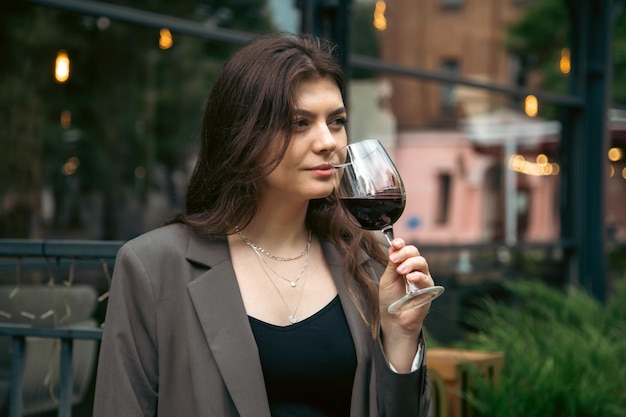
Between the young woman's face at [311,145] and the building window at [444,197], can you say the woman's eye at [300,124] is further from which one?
A: the building window at [444,197]

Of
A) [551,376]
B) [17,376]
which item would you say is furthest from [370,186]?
[551,376]

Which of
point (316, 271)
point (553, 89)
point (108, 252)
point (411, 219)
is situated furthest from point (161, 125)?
point (316, 271)

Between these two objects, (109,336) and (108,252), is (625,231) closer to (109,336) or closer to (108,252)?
(108,252)

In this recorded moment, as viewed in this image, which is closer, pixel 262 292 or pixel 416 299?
pixel 416 299

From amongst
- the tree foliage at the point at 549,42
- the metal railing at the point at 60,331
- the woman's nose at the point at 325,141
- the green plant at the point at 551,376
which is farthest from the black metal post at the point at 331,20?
the tree foliage at the point at 549,42

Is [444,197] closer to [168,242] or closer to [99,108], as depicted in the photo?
[99,108]

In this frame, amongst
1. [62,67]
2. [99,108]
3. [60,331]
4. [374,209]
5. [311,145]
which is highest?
[62,67]

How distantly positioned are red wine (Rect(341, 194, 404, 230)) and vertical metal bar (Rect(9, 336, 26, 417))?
1329 mm

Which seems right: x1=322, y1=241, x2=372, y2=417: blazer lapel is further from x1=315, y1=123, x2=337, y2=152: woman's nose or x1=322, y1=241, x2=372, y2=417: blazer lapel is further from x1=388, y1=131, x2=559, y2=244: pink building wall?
x1=388, y1=131, x2=559, y2=244: pink building wall

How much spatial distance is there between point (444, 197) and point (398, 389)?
8.60m

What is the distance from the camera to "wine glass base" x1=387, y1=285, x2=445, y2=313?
1866 mm

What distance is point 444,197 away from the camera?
34.3 feet

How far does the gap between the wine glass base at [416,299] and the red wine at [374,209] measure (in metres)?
0.19

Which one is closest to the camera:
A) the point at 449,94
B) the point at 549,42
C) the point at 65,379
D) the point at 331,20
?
the point at 65,379
